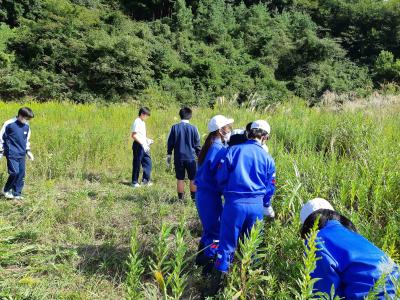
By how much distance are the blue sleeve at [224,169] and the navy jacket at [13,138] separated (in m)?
3.74

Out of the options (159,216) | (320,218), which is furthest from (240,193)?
(159,216)

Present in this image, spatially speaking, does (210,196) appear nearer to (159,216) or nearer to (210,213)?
(210,213)

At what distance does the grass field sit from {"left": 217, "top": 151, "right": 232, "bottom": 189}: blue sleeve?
0.44m

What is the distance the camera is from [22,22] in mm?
20766

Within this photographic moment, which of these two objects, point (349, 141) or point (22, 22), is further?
point (22, 22)

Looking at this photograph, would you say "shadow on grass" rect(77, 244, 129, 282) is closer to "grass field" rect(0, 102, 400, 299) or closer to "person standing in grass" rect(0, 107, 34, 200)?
"grass field" rect(0, 102, 400, 299)

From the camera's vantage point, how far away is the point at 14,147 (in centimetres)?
561

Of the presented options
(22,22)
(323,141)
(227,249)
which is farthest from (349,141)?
(22,22)

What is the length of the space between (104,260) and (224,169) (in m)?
1.50

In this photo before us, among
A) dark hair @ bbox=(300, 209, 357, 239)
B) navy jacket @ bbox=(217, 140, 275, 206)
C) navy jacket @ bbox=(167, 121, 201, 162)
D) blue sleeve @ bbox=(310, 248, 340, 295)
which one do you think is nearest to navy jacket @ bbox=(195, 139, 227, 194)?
navy jacket @ bbox=(217, 140, 275, 206)

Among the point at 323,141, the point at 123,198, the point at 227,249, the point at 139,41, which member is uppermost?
the point at 139,41

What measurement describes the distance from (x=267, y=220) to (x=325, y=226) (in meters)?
1.34

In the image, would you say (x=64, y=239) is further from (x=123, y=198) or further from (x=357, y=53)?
(x=357, y=53)

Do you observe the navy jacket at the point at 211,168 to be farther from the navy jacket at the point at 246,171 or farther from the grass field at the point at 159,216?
the grass field at the point at 159,216
